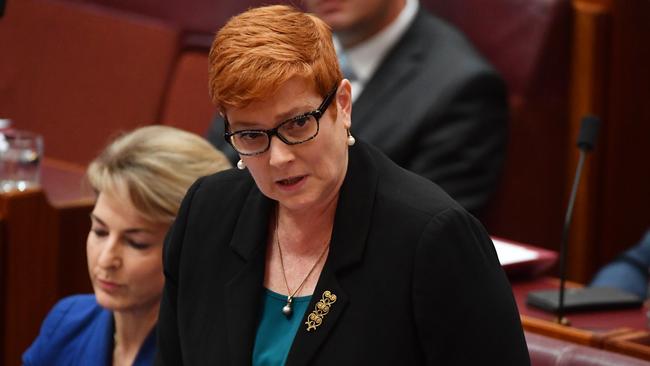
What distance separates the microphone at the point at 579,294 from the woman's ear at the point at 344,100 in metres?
0.52

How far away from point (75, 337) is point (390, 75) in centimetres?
96

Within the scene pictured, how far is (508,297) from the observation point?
1197 millimetres

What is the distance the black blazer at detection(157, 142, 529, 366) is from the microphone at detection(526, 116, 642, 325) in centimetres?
49

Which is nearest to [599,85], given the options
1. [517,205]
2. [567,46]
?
[567,46]

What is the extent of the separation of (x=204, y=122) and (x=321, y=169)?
1.76 metres

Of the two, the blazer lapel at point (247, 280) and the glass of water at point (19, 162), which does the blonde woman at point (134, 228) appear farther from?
the glass of water at point (19, 162)

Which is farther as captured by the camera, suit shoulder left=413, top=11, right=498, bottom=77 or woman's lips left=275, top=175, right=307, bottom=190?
suit shoulder left=413, top=11, right=498, bottom=77

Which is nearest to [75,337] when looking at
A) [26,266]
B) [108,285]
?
[108,285]

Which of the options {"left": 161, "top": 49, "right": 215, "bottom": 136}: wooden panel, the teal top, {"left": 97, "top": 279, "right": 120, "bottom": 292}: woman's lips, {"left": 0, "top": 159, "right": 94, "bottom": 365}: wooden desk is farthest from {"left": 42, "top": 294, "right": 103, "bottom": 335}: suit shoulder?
{"left": 161, "top": 49, "right": 215, "bottom": 136}: wooden panel

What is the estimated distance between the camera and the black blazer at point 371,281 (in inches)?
46.3

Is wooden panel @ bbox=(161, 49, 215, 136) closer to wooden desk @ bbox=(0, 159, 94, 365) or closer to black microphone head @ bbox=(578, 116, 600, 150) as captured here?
wooden desk @ bbox=(0, 159, 94, 365)

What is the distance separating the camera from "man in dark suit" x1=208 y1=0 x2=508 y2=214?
7.93 ft

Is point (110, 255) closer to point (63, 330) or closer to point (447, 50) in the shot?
point (63, 330)

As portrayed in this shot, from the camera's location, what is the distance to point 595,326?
65.6 inches
